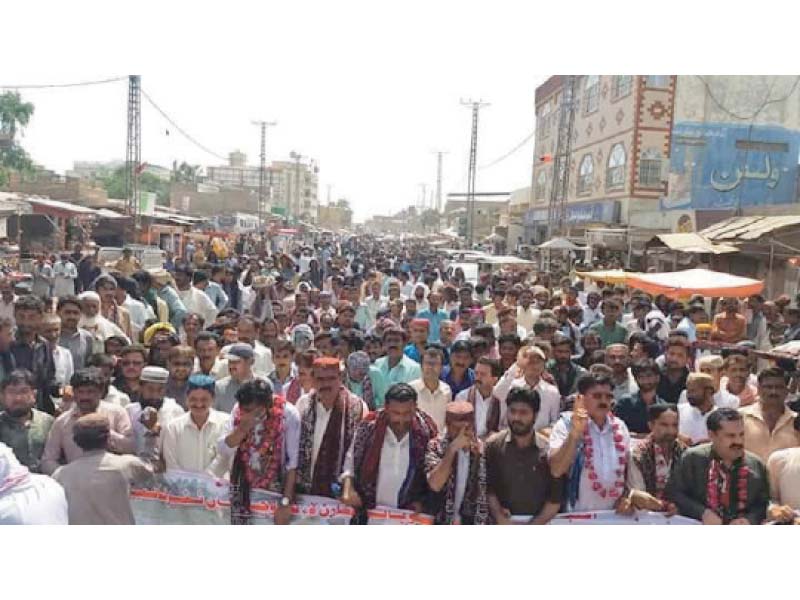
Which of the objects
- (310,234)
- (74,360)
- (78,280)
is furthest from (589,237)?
(310,234)

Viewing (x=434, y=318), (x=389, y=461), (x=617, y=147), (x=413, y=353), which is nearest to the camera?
(x=389, y=461)

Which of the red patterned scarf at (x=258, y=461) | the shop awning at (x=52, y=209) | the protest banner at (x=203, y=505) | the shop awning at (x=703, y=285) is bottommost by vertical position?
the protest banner at (x=203, y=505)

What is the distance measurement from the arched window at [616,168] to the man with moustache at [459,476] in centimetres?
2450

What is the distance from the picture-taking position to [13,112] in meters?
46.9

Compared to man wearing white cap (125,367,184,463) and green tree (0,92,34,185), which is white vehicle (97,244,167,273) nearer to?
man wearing white cap (125,367,184,463)

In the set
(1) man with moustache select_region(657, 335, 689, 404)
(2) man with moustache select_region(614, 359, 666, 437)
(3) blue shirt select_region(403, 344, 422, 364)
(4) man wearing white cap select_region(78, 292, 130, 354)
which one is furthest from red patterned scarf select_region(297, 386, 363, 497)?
(4) man wearing white cap select_region(78, 292, 130, 354)

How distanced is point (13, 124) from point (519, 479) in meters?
52.9

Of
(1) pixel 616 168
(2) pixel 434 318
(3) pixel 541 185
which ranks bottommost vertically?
(2) pixel 434 318

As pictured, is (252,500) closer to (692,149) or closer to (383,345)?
(383,345)

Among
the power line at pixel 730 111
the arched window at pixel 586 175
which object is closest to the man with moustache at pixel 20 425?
the power line at pixel 730 111

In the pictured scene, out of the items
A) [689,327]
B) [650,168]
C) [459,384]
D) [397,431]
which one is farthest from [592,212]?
[397,431]

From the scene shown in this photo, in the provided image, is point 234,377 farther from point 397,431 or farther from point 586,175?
point 586,175

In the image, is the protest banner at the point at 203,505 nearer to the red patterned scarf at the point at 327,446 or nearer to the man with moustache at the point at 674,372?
the red patterned scarf at the point at 327,446

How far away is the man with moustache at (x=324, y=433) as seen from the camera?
392 centimetres
